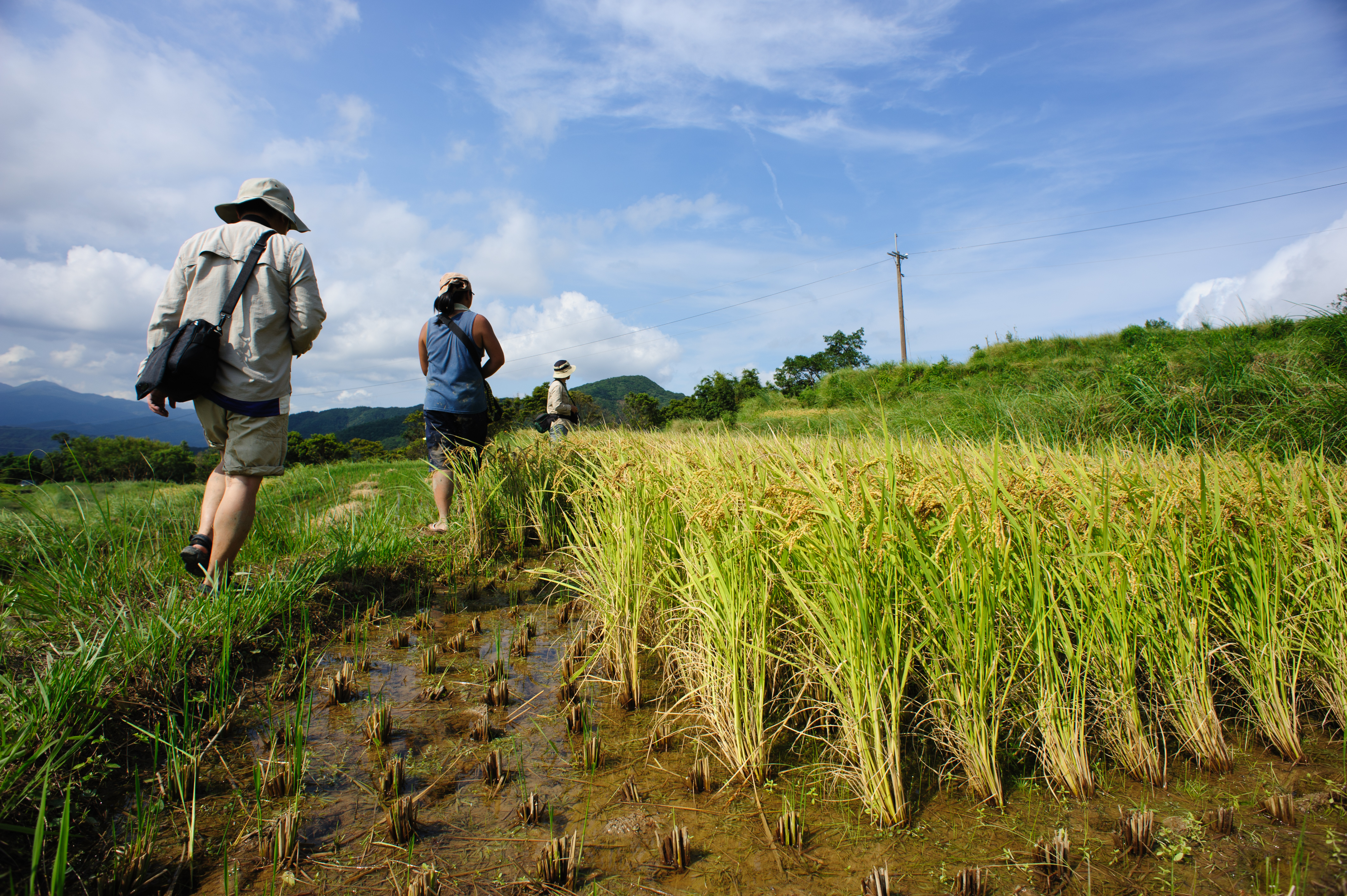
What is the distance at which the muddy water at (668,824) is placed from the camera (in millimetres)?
1456

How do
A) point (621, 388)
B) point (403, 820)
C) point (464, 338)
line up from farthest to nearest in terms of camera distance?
point (621, 388), point (464, 338), point (403, 820)

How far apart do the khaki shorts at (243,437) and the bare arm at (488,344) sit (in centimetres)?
178

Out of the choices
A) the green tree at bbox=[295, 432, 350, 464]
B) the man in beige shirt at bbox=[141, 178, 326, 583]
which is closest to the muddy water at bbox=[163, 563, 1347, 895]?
the man in beige shirt at bbox=[141, 178, 326, 583]

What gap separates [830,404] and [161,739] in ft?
67.2

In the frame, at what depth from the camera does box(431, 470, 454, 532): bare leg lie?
4.48 metres

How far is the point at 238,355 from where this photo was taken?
112 inches

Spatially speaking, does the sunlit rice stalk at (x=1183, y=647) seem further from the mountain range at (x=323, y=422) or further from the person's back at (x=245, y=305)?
the mountain range at (x=323, y=422)

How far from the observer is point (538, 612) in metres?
3.49

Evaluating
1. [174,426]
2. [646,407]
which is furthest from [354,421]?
[174,426]

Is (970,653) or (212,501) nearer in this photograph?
(970,653)

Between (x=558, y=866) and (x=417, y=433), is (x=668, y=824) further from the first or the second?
(x=417, y=433)

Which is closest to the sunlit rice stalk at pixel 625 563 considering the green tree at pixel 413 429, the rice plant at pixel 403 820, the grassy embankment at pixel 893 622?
the grassy embankment at pixel 893 622

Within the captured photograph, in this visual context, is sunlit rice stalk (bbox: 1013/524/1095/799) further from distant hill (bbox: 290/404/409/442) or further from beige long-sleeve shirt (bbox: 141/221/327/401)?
distant hill (bbox: 290/404/409/442)

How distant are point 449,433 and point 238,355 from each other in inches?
69.7
